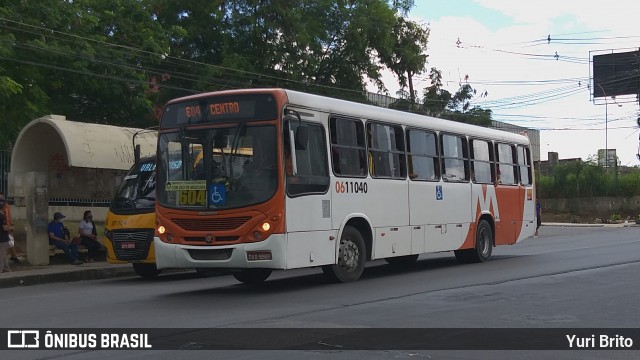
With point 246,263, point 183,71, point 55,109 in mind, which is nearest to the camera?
point 246,263

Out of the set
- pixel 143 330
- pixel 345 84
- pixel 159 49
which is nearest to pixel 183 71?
pixel 159 49

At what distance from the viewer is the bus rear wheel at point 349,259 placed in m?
14.2

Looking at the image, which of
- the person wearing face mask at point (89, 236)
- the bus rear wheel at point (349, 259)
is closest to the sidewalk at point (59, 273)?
the person wearing face mask at point (89, 236)

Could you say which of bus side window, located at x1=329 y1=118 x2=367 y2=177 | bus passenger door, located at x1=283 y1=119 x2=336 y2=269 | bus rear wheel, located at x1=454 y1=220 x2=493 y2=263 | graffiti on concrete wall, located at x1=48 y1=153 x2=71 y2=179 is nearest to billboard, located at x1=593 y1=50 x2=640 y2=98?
bus rear wheel, located at x1=454 y1=220 x2=493 y2=263

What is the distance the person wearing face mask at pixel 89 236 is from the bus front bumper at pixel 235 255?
25.7 ft

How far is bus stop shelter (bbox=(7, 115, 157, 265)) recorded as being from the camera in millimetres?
19125

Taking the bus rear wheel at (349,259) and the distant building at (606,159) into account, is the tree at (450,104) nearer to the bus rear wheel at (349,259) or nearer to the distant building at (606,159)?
the distant building at (606,159)

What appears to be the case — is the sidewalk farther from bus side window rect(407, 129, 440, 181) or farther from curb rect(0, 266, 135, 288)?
bus side window rect(407, 129, 440, 181)

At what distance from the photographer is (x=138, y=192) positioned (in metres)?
18.0

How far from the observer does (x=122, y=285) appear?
16.5 metres

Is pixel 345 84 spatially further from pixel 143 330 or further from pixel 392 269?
pixel 143 330

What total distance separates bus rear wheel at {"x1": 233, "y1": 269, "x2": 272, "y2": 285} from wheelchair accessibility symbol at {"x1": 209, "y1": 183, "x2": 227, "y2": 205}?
2304 mm

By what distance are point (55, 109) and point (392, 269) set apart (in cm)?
1523

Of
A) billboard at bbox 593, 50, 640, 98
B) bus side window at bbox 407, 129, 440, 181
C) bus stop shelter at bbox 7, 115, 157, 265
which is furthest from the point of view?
billboard at bbox 593, 50, 640, 98
